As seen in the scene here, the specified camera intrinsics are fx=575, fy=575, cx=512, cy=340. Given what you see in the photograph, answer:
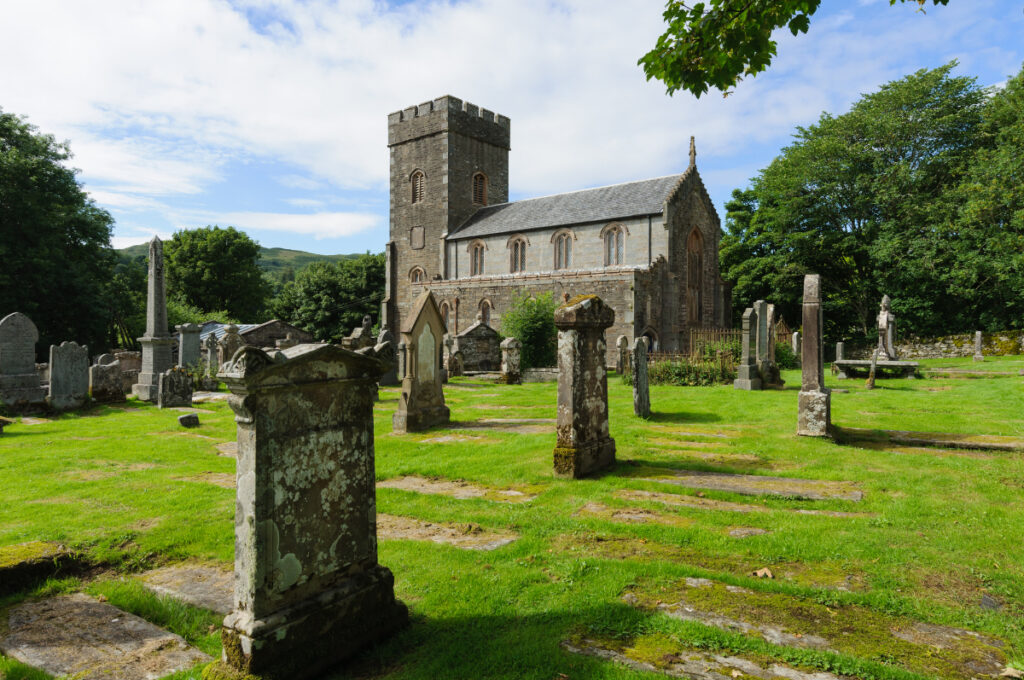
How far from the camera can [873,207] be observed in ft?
112

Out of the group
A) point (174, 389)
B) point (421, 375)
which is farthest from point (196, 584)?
point (174, 389)

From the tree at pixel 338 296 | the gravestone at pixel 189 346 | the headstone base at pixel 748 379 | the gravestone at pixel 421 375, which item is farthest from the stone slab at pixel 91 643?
the tree at pixel 338 296

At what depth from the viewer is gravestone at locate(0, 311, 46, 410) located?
12711 millimetres

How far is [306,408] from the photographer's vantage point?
10.2 feet

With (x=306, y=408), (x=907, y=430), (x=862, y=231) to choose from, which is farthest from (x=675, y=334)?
(x=306, y=408)

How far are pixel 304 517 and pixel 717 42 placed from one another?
496cm

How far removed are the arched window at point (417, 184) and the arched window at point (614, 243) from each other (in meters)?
15.4

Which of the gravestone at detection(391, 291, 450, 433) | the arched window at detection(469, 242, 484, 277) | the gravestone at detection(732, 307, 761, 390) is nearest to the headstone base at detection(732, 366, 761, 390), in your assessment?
the gravestone at detection(732, 307, 761, 390)

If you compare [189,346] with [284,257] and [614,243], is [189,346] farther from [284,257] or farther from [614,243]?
[284,257]

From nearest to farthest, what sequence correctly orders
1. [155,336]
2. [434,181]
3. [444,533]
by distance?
1. [444,533]
2. [155,336]
3. [434,181]

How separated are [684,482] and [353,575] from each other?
4186mm

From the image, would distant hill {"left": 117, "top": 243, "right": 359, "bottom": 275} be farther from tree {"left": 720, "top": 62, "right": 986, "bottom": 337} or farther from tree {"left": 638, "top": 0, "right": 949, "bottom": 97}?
tree {"left": 638, "top": 0, "right": 949, "bottom": 97}

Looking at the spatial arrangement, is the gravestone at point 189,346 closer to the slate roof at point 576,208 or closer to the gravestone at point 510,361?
the gravestone at point 510,361

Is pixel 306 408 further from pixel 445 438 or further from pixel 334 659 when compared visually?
pixel 445 438
